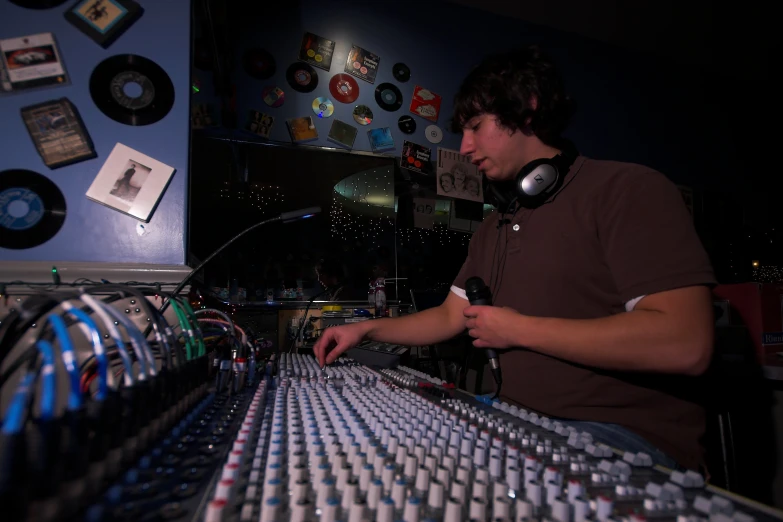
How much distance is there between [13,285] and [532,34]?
3920mm

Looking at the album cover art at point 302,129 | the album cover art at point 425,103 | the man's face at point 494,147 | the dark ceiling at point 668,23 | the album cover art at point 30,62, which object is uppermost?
the dark ceiling at point 668,23

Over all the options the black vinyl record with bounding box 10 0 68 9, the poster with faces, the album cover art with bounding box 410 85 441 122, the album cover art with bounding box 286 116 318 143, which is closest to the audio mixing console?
the black vinyl record with bounding box 10 0 68 9

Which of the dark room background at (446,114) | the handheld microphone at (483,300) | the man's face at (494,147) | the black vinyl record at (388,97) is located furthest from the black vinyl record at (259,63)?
the handheld microphone at (483,300)

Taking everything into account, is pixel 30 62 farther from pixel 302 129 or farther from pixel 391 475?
pixel 391 475

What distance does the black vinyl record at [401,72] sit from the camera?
10.6 ft

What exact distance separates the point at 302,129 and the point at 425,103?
1.00 m

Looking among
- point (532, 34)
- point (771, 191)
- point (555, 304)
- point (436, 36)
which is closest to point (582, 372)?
point (555, 304)

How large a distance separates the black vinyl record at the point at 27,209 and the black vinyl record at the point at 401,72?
241 centimetres

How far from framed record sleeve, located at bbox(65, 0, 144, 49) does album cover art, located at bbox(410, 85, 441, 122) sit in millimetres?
2059

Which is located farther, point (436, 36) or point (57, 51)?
point (436, 36)

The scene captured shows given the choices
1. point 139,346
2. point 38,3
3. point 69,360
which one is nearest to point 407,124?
point 38,3

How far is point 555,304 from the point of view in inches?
44.3

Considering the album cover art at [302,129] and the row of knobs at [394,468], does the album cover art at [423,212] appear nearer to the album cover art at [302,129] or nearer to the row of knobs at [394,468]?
the album cover art at [302,129]

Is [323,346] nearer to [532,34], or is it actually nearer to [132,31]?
[132,31]
